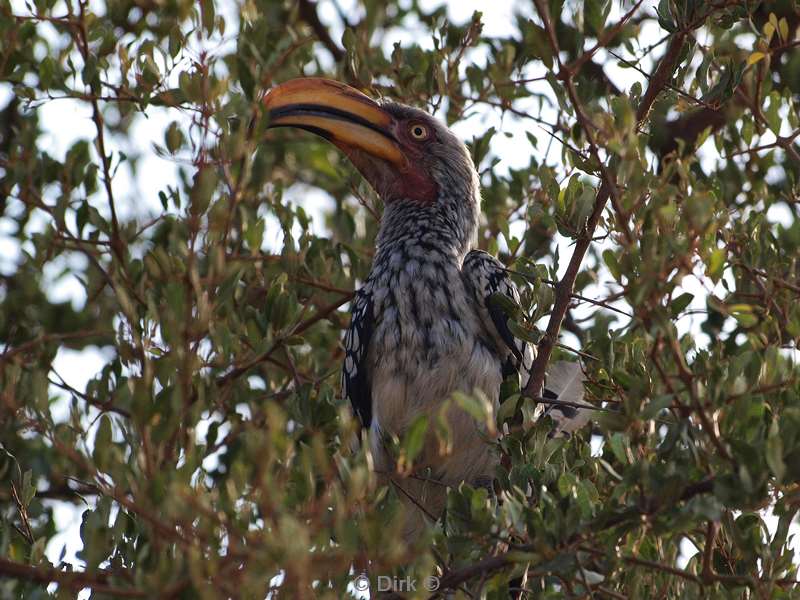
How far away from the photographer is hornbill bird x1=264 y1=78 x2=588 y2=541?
3.86 m

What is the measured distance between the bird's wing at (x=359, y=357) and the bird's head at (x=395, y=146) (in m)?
0.70

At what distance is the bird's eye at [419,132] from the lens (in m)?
4.73

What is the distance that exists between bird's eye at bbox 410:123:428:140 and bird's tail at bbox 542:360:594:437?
1316mm

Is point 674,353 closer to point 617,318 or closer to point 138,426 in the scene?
point 138,426

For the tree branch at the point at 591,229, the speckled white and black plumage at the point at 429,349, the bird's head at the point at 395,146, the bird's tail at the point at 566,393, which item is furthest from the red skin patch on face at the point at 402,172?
the tree branch at the point at 591,229

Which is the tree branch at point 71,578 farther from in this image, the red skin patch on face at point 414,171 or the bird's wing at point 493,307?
the red skin patch on face at point 414,171

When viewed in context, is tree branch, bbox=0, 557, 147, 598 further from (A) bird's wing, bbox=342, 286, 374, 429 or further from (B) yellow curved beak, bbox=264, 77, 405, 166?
(B) yellow curved beak, bbox=264, 77, 405, 166

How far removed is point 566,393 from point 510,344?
0.95 ft

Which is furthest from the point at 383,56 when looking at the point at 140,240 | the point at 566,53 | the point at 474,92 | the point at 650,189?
the point at 650,189

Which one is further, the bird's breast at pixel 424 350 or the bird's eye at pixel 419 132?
the bird's eye at pixel 419 132

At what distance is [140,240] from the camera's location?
4.92 meters

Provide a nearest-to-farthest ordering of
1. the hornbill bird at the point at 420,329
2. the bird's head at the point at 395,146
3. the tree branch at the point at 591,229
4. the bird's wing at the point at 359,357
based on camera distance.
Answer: the tree branch at the point at 591,229, the hornbill bird at the point at 420,329, the bird's wing at the point at 359,357, the bird's head at the point at 395,146

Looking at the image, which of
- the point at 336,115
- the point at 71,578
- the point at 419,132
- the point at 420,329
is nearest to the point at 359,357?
the point at 420,329

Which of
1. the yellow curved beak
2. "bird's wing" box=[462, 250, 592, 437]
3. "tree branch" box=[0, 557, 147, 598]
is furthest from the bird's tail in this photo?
"tree branch" box=[0, 557, 147, 598]
